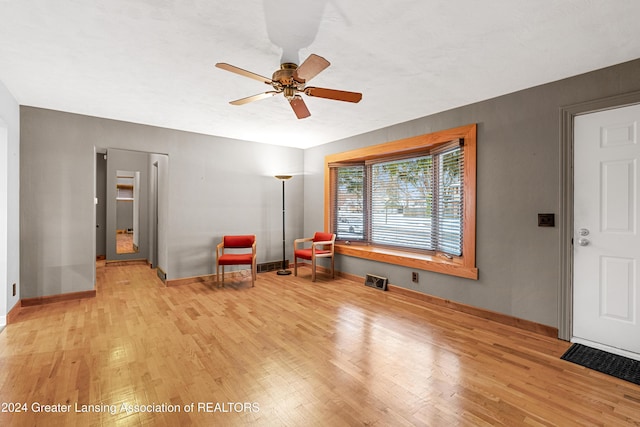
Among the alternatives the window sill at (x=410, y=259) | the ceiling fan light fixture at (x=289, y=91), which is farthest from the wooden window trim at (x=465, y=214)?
the ceiling fan light fixture at (x=289, y=91)

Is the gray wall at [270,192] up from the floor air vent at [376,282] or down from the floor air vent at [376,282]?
up

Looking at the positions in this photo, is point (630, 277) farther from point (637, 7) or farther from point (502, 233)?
point (637, 7)

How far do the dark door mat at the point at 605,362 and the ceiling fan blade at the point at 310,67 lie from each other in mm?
3136

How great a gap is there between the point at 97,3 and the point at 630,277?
4.57 m

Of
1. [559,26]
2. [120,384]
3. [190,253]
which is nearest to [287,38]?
[559,26]

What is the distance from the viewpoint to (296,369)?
7.62ft

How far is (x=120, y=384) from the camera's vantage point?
2113mm

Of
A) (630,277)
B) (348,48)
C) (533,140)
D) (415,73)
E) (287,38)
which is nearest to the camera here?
(287,38)

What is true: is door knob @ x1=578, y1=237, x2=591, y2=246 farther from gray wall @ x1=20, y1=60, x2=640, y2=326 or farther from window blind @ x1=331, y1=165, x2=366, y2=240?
window blind @ x1=331, y1=165, x2=366, y2=240

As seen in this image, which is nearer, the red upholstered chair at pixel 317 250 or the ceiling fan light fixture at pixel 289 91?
the ceiling fan light fixture at pixel 289 91

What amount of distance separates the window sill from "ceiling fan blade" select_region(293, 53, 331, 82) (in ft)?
9.39

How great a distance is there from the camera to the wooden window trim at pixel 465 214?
11.7 feet

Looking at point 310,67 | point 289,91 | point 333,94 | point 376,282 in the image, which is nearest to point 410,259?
point 376,282

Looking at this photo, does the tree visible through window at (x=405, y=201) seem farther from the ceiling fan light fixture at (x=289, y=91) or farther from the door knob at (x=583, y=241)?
the ceiling fan light fixture at (x=289, y=91)
